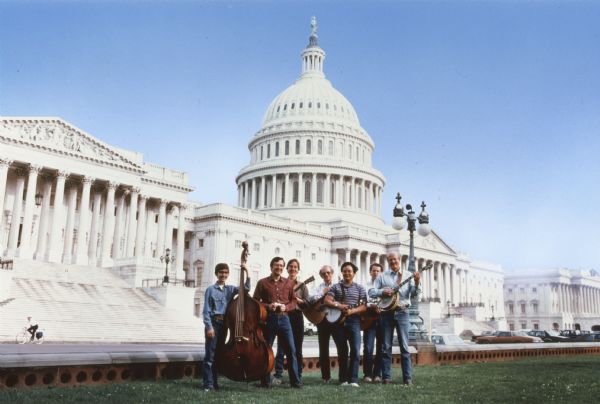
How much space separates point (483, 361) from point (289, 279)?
42.9 feet

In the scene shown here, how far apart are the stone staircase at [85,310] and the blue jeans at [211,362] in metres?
23.5

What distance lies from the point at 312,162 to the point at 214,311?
90.8 meters

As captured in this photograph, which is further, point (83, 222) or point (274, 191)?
point (274, 191)

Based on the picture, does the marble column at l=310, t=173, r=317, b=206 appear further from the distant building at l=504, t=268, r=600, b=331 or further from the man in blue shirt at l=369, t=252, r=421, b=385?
the man in blue shirt at l=369, t=252, r=421, b=385

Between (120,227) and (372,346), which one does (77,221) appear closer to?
(120,227)

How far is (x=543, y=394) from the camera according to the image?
447 inches

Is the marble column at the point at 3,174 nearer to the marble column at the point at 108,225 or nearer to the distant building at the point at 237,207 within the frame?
the distant building at the point at 237,207

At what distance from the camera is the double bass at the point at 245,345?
11.4 metres

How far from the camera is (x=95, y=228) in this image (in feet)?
185

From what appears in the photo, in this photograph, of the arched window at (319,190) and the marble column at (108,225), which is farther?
the arched window at (319,190)

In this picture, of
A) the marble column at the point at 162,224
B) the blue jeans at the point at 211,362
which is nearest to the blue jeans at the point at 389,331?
the blue jeans at the point at 211,362

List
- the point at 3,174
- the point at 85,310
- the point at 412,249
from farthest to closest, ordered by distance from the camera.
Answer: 1. the point at 3,174
2. the point at 85,310
3. the point at 412,249

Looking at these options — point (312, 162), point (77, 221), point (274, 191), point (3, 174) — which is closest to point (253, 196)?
point (274, 191)

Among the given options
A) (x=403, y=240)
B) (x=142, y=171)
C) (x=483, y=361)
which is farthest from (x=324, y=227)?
(x=483, y=361)
